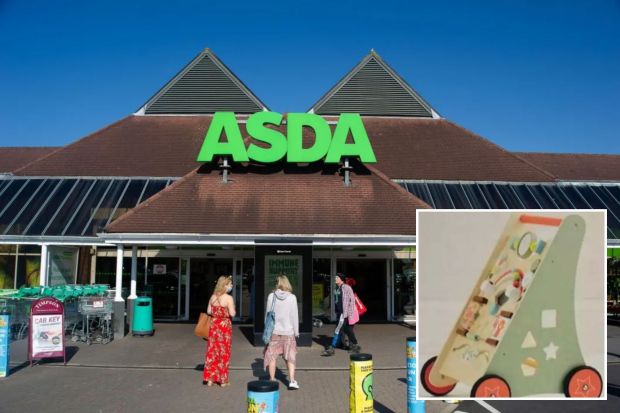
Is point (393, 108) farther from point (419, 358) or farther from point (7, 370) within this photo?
point (419, 358)

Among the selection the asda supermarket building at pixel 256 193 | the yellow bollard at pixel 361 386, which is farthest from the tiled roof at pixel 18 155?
the yellow bollard at pixel 361 386

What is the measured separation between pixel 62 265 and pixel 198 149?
24.2 feet

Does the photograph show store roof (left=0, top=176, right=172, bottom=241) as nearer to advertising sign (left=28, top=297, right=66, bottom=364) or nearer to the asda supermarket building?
the asda supermarket building

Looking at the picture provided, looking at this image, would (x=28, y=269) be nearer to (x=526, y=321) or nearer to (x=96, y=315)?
(x=96, y=315)

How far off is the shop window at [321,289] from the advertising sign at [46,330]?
889 centimetres

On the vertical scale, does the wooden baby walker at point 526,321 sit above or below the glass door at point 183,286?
above

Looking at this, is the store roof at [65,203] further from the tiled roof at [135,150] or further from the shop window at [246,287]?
the shop window at [246,287]

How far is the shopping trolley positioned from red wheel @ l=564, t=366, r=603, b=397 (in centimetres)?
1157

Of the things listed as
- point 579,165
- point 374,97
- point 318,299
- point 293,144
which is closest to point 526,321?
point 293,144

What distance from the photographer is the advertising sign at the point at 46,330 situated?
983 centimetres

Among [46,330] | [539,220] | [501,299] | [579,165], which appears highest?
[579,165]

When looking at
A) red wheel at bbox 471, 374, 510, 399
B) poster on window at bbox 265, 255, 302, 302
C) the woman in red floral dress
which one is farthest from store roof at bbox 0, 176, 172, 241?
red wheel at bbox 471, 374, 510, 399

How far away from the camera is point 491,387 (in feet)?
10.7

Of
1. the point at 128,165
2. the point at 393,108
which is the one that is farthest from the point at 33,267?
the point at 393,108
